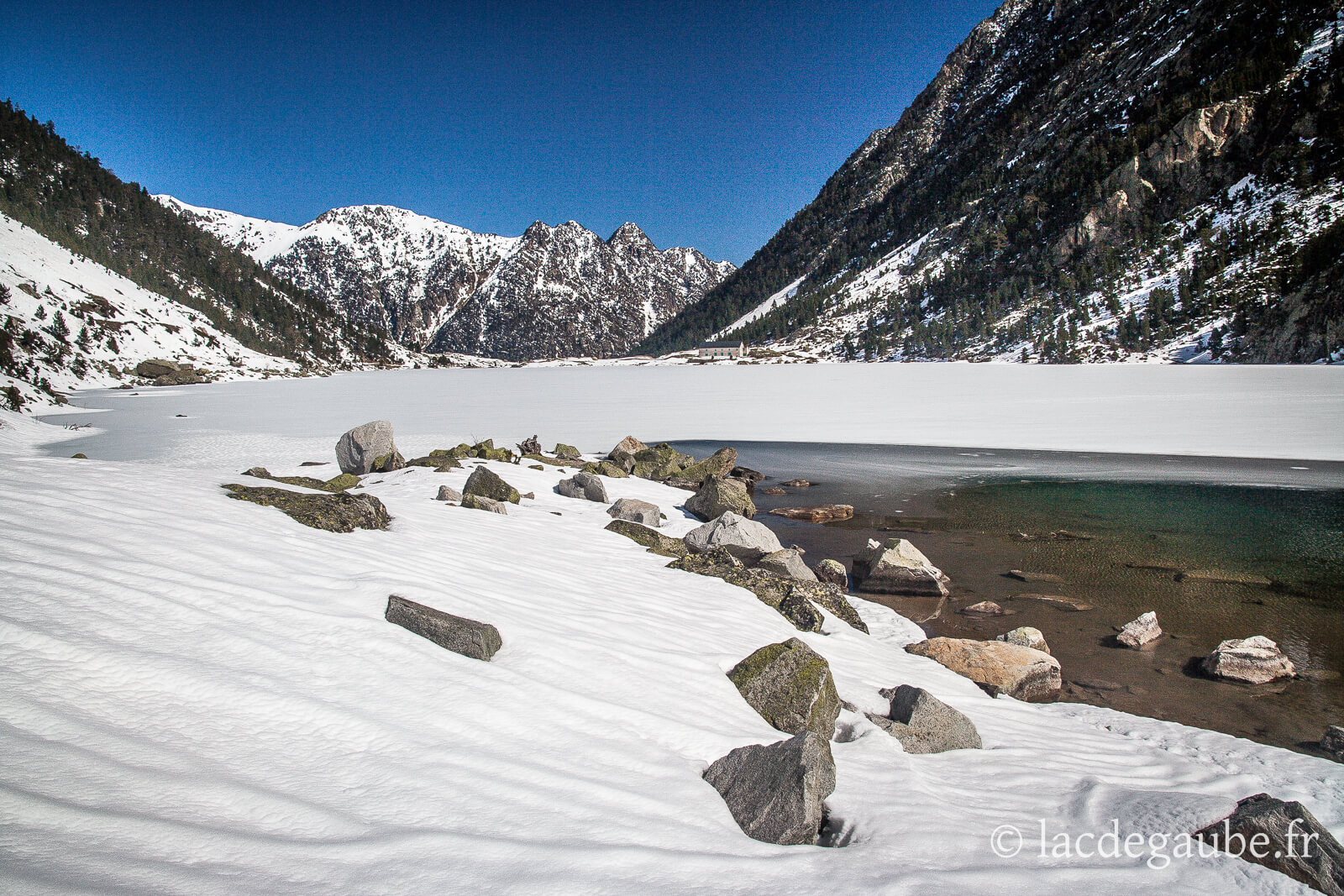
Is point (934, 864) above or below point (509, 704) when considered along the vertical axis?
below

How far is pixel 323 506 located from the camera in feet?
21.0

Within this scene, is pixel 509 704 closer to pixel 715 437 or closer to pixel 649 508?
pixel 649 508

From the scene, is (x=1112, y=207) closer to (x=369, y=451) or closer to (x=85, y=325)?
(x=369, y=451)

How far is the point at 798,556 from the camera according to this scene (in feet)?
29.5

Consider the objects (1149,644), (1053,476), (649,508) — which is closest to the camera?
(1149,644)

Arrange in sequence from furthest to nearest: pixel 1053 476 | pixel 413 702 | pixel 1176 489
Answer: pixel 1053 476 < pixel 1176 489 < pixel 413 702

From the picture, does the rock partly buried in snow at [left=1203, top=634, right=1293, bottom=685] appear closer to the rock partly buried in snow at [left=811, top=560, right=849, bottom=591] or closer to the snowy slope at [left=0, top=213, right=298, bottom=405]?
the rock partly buried in snow at [left=811, top=560, right=849, bottom=591]

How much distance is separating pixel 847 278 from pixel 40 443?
152 metres

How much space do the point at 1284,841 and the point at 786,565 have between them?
6012 millimetres

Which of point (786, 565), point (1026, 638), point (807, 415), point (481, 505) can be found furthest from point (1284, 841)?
point (807, 415)

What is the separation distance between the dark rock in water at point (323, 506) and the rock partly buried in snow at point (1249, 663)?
9358 mm

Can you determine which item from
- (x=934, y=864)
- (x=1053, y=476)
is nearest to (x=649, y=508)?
(x=934, y=864)

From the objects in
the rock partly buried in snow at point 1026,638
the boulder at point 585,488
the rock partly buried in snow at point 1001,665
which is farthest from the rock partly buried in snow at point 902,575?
the boulder at point 585,488

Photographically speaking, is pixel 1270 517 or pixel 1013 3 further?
pixel 1013 3
